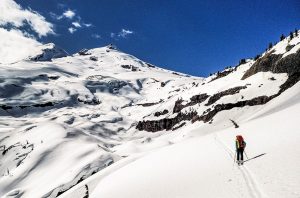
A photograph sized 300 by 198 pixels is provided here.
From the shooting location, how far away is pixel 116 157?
91.2 meters

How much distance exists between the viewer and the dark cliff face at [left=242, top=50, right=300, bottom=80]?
124812mm

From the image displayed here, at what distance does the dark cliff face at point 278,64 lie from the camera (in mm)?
124812

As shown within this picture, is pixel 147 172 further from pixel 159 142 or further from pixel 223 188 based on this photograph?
pixel 159 142

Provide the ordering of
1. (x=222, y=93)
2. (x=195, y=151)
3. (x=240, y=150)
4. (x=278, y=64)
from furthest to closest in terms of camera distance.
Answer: (x=222, y=93), (x=278, y=64), (x=195, y=151), (x=240, y=150)

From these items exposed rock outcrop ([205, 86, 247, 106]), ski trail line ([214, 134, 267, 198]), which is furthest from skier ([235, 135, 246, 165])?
exposed rock outcrop ([205, 86, 247, 106])

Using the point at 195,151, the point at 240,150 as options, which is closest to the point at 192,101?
the point at 195,151

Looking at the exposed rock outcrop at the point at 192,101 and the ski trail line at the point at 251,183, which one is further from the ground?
the exposed rock outcrop at the point at 192,101

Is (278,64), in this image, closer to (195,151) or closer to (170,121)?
(170,121)

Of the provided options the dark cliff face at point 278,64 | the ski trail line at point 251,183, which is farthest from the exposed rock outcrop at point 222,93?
the ski trail line at point 251,183

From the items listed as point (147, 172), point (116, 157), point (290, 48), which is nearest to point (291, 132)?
point (147, 172)

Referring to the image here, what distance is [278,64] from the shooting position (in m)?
135

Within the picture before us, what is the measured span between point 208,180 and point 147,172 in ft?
36.1

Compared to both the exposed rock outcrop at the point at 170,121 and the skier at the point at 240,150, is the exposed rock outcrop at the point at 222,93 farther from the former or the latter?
the skier at the point at 240,150

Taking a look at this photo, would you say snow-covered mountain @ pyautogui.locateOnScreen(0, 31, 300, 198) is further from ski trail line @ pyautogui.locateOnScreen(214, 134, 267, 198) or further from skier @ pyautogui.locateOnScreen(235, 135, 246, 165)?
skier @ pyautogui.locateOnScreen(235, 135, 246, 165)
